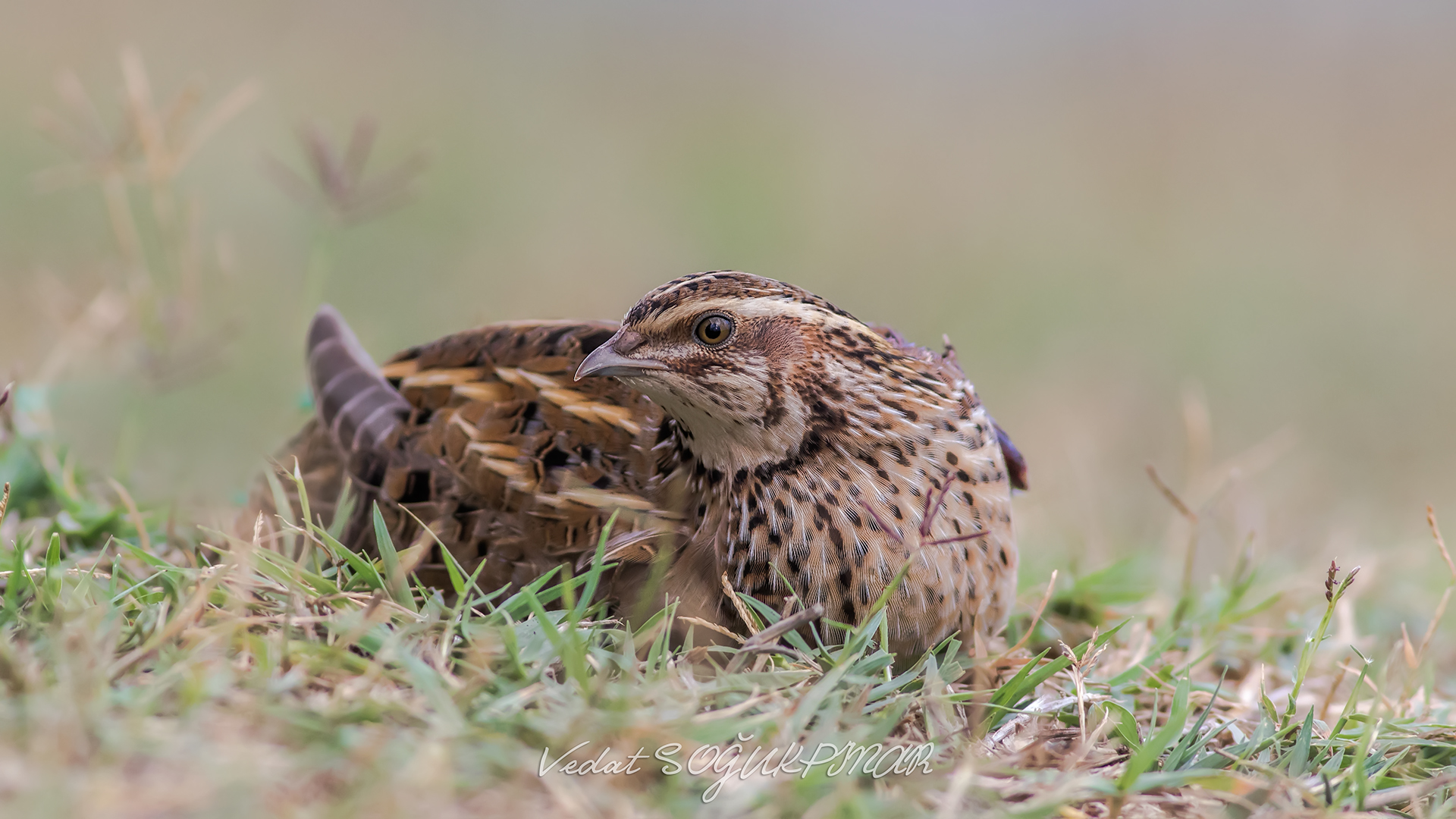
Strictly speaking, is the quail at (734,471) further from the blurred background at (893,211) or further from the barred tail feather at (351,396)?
the blurred background at (893,211)

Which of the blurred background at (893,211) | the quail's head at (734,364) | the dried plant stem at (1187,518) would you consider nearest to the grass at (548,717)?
the quail's head at (734,364)

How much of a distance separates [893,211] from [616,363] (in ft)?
30.7

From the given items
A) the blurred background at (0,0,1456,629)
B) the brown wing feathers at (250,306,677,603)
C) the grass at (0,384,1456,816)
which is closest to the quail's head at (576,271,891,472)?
the brown wing feathers at (250,306,677,603)

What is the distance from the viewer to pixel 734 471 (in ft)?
11.5

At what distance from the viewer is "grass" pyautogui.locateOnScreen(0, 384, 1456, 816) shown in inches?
90.0

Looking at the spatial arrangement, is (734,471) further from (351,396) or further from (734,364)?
(351,396)

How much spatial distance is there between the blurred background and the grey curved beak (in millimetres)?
3929

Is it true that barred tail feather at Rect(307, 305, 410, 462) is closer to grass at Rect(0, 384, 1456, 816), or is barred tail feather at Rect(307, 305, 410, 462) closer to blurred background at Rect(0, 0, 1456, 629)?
grass at Rect(0, 384, 1456, 816)

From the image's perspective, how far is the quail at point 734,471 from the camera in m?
3.39

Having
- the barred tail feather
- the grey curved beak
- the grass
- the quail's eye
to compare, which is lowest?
the grass

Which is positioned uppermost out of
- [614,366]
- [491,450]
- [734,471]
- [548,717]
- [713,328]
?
[713,328]

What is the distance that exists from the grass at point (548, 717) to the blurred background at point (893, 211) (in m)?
3.37

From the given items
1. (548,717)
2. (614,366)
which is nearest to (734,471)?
(614,366)

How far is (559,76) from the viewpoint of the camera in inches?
545
